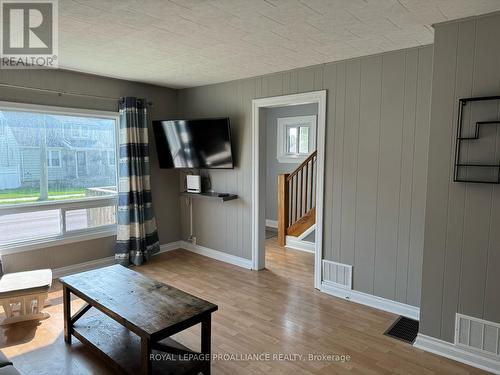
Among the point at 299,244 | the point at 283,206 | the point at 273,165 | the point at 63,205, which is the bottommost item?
the point at 299,244

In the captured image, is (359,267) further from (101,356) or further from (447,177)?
(101,356)

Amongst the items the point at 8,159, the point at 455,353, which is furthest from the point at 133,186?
the point at 455,353

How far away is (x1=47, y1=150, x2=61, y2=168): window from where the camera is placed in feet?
12.9

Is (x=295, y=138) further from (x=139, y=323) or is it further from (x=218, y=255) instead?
(x=139, y=323)

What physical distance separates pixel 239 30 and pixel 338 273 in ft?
8.28

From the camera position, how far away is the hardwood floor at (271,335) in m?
2.41

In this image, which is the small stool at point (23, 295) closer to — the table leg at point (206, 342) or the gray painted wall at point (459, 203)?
the table leg at point (206, 342)

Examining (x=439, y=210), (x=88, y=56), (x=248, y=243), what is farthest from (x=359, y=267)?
(x=88, y=56)

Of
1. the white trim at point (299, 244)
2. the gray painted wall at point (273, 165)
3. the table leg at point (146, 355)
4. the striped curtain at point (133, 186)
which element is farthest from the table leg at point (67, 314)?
the gray painted wall at point (273, 165)

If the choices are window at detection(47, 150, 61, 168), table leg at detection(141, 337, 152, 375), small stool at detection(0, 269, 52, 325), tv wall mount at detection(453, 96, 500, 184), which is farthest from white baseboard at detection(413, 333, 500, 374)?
window at detection(47, 150, 61, 168)

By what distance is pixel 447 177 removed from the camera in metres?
2.47

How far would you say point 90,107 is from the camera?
13.9 ft

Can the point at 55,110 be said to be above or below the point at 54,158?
above

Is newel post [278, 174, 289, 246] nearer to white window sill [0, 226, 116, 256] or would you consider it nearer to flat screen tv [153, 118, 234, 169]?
flat screen tv [153, 118, 234, 169]
